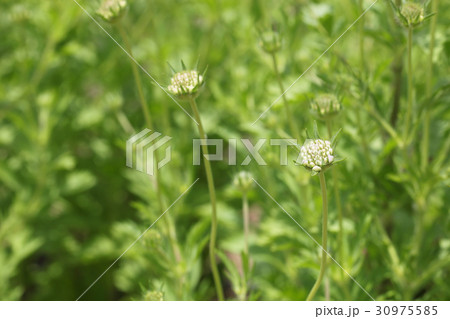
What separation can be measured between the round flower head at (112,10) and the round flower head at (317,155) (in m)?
0.31

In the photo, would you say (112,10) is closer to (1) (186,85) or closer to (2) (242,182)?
(1) (186,85)

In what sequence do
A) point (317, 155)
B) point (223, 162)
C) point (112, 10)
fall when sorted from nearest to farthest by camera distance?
point (317, 155) < point (112, 10) < point (223, 162)

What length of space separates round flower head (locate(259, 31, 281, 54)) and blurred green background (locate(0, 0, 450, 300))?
0.13 ft

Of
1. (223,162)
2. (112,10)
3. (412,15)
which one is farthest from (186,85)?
(223,162)

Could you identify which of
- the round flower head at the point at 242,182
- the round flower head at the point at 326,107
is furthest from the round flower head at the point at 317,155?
the round flower head at the point at 242,182

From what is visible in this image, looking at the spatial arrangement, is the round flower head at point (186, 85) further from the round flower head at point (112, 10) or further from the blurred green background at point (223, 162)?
the round flower head at point (112, 10)

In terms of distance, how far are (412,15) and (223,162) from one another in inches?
28.3

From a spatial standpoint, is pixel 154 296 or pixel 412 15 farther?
pixel 154 296

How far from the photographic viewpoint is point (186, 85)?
0.59 m

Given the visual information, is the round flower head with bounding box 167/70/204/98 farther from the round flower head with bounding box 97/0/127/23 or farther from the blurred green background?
the round flower head with bounding box 97/0/127/23

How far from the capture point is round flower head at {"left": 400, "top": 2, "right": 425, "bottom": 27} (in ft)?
1.85

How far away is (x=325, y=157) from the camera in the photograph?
0.52m

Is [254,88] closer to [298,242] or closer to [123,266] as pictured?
[298,242]
